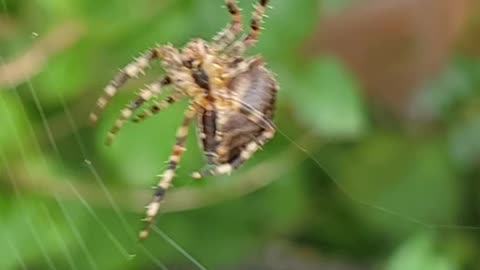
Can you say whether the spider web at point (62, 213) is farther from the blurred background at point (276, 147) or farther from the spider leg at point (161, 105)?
the spider leg at point (161, 105)

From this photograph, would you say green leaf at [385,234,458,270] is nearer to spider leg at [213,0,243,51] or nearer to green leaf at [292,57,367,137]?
green leaf at [292,57,367,137]

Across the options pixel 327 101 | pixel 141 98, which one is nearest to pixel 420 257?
pixel 327 101

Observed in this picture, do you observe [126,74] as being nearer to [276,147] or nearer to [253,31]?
[253,31]

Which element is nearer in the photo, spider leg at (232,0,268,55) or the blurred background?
spider leg at (232,0,268,55)

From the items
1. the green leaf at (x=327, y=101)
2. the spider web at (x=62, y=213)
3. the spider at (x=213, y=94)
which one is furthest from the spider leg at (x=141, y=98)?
the green leaf at (x=327, y=101)

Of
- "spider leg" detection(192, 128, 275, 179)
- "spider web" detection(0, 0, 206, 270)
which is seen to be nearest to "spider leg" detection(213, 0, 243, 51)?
"spider leg" detection(192, 128, 275, 179)

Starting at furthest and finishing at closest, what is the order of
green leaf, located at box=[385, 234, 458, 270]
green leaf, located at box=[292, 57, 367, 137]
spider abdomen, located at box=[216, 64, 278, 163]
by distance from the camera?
green leaf, located at box=[292, 57, 367, 137] → green leaf, located at box=[385, 234, 458, 270] → spider abdomen, located at box=[216, 64, 278, 163]

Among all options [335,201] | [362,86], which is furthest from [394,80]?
[335,201]
